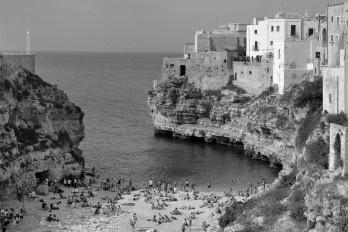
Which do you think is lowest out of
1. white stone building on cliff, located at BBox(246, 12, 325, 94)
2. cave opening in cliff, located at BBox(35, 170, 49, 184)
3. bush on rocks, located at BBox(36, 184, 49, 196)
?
bush on rocks, located at BBox(36, 184, 49, 196)

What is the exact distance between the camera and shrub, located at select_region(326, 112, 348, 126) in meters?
39.3

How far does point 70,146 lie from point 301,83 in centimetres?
2002

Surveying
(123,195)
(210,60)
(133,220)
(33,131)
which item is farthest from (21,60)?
(210,60)

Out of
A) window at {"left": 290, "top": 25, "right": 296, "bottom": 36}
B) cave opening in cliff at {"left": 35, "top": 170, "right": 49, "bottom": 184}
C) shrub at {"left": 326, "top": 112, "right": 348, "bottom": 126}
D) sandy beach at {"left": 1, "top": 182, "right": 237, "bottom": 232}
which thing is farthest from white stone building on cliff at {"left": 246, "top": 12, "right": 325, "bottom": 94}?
Result: cave opening in cliff at {"left": 35, "top": 170, "right": 49, "bottom": 184}

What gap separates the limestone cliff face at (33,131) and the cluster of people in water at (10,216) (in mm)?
3130

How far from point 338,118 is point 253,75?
110 feet

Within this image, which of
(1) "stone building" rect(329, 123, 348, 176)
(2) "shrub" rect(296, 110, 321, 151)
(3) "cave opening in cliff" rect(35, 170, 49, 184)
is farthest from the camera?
(3) "cave opening in cliff" rect(35, 170, 49, 184)

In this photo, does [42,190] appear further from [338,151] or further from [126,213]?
[338,151]

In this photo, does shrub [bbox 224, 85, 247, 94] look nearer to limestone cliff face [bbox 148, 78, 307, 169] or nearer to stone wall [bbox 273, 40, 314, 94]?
limestone cliff face [bbox 148, 78, 307, 169]

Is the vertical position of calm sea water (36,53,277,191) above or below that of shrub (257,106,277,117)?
below

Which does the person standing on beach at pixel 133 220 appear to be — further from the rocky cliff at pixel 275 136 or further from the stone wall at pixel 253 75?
the stone wall at pixel 253 75

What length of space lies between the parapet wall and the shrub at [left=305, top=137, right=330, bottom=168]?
25.9 meters

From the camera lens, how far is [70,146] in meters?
56.8

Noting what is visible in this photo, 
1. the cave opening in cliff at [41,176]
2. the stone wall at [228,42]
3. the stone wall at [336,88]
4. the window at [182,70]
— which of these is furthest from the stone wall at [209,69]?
the stone wall at [336,88]
